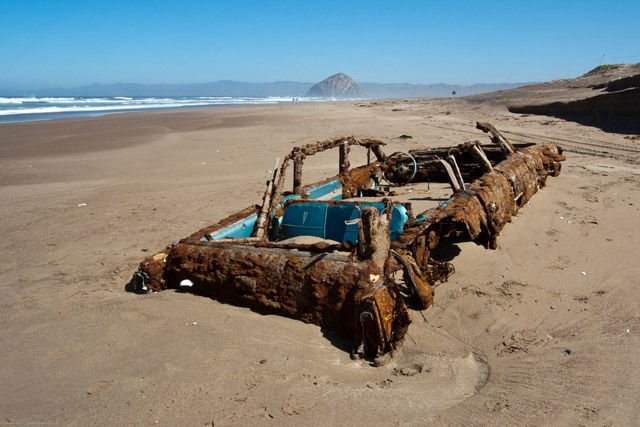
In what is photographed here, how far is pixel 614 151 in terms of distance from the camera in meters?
11.2

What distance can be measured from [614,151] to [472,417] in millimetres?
11541

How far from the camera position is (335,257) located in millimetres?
3205

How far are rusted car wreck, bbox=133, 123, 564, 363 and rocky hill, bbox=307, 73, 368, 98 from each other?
520ft

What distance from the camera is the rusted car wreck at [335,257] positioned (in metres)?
2.95

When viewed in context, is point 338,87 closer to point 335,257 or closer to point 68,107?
point 68,107

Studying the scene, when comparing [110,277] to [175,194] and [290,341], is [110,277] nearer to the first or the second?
[290,341]

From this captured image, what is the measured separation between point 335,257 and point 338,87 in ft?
553

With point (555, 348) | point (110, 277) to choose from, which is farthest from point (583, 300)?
point (110, 277)

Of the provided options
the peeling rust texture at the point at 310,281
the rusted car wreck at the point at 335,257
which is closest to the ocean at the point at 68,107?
the rusted car wreck at the point at 335,257

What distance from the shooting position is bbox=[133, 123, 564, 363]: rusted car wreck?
295 centimetres

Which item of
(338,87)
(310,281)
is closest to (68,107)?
(310,281)

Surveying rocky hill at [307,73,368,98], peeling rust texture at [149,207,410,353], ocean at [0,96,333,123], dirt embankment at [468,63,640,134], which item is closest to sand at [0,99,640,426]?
peeling rust texture at [149,207,410,353]

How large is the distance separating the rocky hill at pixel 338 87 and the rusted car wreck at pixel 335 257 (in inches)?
6245

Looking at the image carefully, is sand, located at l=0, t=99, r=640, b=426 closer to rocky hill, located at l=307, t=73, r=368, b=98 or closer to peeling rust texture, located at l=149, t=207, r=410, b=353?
peeling rust texture, located at l=149, t=207, r=410, b=353
